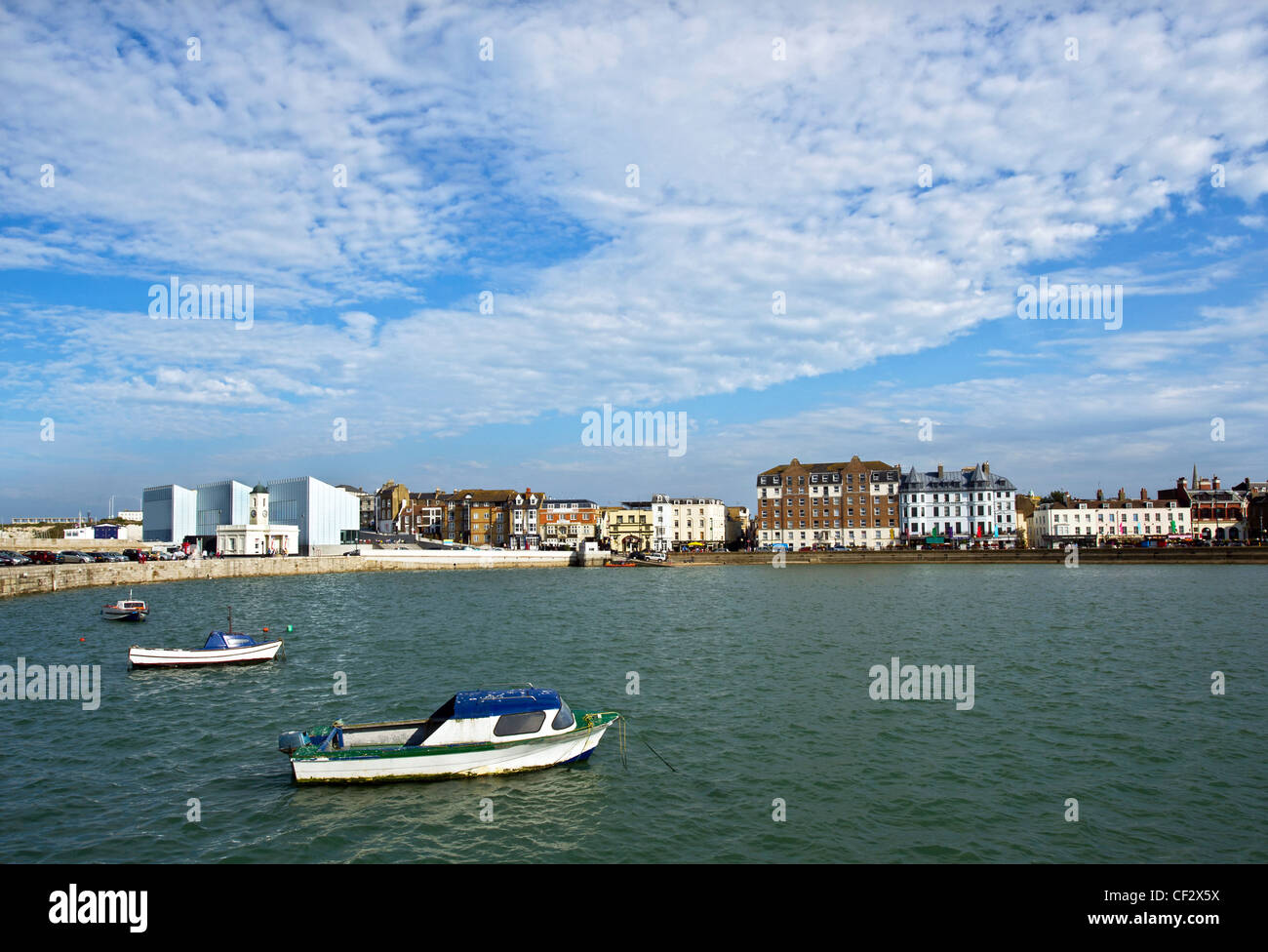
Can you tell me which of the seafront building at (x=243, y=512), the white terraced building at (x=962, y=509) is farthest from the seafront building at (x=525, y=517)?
the white terraced building at (x=962, y=509)

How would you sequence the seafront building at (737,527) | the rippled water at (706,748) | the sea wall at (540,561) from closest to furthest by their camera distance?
the rippled water at (706,748), the sea wall at (540,561), the seafront building at (737,527)

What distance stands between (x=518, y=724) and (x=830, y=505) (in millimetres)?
136648

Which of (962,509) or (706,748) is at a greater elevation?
(962,509)

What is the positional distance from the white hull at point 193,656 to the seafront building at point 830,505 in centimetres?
12185

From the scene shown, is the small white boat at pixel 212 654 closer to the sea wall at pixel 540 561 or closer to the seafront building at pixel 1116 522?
the sea wall at pixel 540 561

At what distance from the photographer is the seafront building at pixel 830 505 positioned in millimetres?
148875

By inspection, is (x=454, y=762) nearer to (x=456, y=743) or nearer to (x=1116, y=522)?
(x=456, y=743)

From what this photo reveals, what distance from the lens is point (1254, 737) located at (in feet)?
73.8

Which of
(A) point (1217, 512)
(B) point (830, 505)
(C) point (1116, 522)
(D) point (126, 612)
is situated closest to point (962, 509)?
(B) point (830, 505)

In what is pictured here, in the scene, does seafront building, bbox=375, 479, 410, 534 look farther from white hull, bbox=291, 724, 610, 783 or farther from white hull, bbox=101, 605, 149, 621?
white hull, bbox=291, 724, 610, 783

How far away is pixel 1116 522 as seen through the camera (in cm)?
15025

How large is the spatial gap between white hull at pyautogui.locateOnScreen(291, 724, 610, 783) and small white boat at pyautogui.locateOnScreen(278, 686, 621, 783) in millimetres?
23
